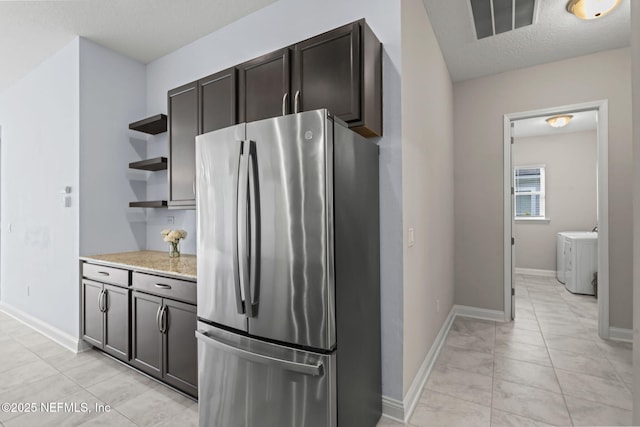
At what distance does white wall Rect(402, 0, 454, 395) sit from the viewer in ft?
6.68

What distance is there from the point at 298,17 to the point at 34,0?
2.10 m

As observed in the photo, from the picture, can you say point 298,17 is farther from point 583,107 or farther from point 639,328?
point 583,107

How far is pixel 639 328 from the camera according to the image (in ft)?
2.58

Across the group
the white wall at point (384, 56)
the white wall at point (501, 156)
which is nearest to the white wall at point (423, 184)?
the white wall at point (384, 56)

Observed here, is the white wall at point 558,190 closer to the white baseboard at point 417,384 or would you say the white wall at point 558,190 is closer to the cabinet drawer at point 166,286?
the white baseboard at point 417,384

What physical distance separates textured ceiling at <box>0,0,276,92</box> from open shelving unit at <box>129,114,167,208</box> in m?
0.77

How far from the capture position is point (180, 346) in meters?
2.13

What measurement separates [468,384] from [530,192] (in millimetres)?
5423

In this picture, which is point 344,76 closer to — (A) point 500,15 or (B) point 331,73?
(B) point 331,73

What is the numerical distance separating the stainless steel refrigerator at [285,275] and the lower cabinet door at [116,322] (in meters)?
1.12

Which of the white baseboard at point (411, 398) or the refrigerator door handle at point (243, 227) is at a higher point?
the refrigerator door handle at point (243, 227)

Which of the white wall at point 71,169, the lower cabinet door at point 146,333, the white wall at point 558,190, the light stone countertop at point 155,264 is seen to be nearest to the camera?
the light stone countertop at point 155,264

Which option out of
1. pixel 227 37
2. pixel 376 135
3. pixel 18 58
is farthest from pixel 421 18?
→ pixel 18 58

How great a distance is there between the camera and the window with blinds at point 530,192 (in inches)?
246
